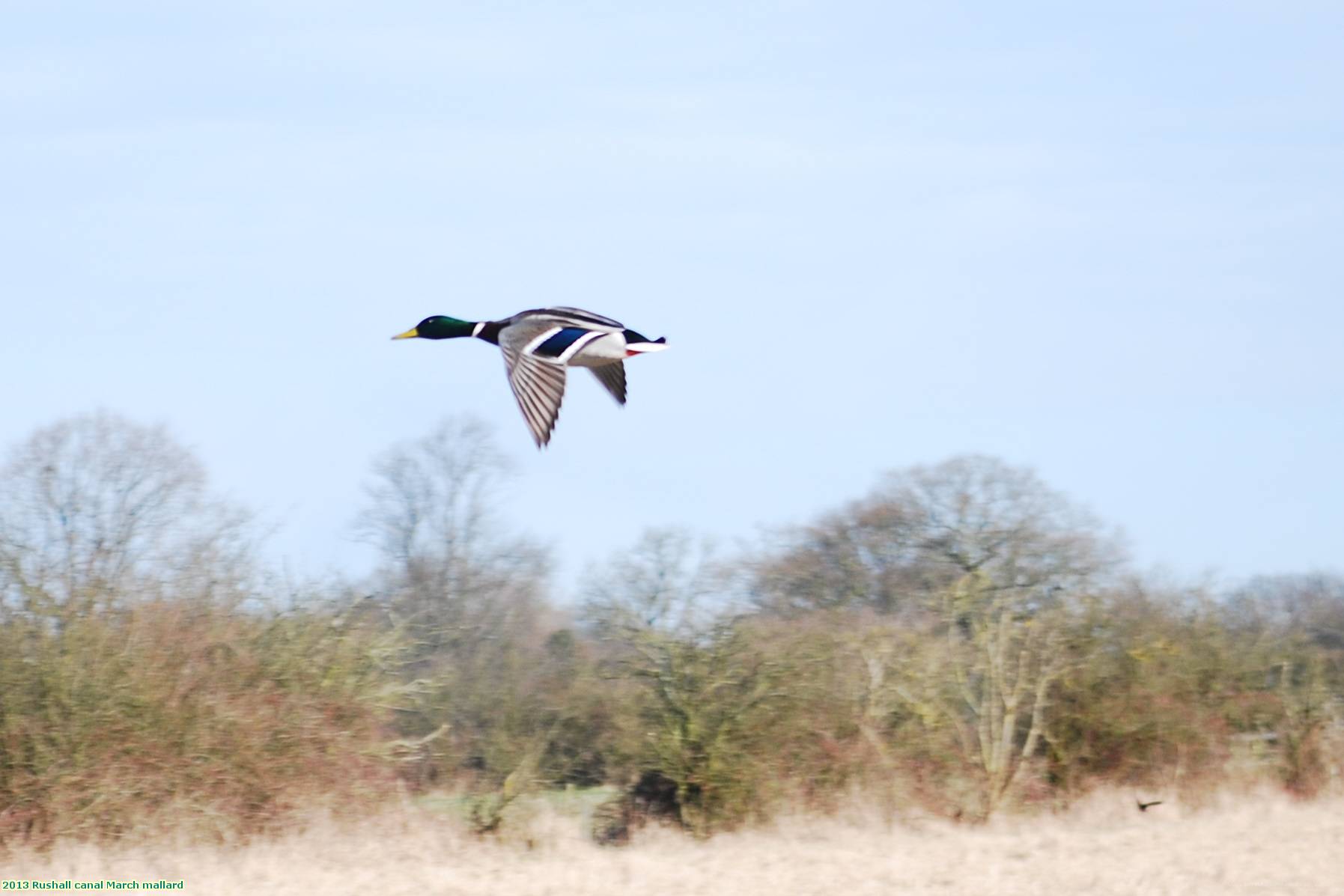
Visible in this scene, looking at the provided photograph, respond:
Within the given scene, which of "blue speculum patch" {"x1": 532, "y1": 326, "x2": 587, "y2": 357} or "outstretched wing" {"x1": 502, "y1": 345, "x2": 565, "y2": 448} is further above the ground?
"blue speculum patch" {"x1": 532, "y1": 326, "x2": 587, "y2": 357}

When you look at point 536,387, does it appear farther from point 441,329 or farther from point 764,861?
point 764,861

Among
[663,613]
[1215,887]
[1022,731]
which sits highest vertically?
[663,613]

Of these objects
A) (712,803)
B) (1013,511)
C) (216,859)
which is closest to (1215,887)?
(712,803)

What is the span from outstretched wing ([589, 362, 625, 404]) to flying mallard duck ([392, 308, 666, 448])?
18.8 inches

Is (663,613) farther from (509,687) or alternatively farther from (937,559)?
(937,559)

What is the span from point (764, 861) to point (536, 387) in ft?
24.6

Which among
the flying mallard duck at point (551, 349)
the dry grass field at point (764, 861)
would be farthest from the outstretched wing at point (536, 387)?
the dry grass field at point (764, 861)

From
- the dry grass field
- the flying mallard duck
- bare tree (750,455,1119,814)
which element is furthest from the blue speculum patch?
bare tree (750,455,1119,814)

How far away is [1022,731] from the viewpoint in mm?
20047

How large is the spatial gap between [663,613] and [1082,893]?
6.57 meters

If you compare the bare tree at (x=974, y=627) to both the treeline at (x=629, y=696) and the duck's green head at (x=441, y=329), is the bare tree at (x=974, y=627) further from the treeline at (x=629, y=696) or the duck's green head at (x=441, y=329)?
the duck's green head at (x=441, y=329)

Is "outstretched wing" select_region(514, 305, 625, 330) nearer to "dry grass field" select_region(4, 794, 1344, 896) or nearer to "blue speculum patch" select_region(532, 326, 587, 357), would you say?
"blue speculum patch" select_region(532, 326, 587, 357)

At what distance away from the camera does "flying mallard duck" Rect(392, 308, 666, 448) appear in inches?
316

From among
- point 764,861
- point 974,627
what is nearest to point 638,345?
point 764,861
